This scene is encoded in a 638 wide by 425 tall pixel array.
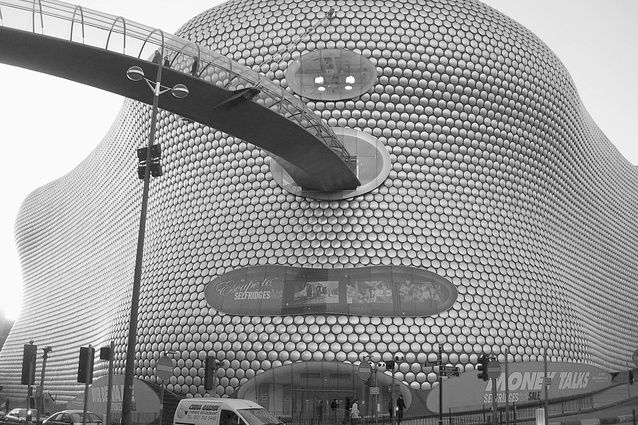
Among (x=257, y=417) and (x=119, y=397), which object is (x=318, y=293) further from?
(x=119, y=397)

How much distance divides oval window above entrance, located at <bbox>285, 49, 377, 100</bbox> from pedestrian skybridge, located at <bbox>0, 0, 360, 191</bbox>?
3822 mm

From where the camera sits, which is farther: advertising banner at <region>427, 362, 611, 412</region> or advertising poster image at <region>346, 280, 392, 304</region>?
advertising poster image at <region>346, 280, 392, 304</region>

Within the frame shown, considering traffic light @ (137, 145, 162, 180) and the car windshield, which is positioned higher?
traffic light @ (137, 145, 162, 180)

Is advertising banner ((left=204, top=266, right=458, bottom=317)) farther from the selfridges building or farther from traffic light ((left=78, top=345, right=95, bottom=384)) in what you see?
traffic light ((left=78, top=345, right=95, bottom=384))

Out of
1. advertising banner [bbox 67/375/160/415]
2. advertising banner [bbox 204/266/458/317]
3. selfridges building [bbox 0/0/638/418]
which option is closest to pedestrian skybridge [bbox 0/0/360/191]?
selfridges building [bbox 0/0/638/418]

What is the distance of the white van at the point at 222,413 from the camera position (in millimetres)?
17641

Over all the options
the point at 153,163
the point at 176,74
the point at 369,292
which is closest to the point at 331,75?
the point at 369,292

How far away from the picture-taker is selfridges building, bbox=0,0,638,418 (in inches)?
1102

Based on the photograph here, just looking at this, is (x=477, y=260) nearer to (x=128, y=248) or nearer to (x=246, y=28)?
(x=246, y=28)

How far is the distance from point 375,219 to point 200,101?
934cm

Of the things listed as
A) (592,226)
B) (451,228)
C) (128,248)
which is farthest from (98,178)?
(592,226)

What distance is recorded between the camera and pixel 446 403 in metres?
27.7

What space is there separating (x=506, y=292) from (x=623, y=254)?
2120 centimetres

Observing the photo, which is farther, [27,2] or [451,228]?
[451,228]
